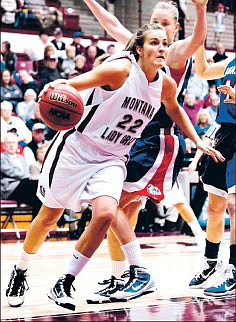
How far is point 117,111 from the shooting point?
13.0 ft

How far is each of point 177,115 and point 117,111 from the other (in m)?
0.48

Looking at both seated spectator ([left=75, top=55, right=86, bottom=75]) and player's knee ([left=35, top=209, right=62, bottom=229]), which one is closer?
player's knee ([left=35, top=209, right=62, bottom=229])

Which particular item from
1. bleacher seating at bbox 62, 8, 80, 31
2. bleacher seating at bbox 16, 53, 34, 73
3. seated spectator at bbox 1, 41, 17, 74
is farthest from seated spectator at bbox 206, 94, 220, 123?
bleacher seating at bbox 62, 8, 80, 31

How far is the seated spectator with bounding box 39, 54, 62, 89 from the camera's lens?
12.3m

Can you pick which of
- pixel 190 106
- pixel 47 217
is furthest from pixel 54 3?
pixel 47 217

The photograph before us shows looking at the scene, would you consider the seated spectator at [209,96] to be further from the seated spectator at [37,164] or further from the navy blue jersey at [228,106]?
the navy blue jersey at [228,106]

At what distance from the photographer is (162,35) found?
13.3ft

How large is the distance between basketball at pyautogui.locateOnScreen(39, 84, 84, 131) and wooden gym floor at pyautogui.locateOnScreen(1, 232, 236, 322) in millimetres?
991

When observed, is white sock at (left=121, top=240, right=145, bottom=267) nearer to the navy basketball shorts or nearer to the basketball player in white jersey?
the basketball player in white jersey

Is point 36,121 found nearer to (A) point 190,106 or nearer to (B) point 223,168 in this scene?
(A) point 190,106

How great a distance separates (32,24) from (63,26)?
90cm

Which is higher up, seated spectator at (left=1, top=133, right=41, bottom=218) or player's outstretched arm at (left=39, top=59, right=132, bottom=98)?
player's outstretched arm at (left=39, top=59, right=132, bottom=98)

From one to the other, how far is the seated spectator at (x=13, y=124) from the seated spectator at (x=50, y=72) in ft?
5.47

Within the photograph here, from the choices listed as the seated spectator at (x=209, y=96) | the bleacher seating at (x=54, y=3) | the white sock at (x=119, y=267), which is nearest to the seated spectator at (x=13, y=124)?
the seated spectator at (x=209, y=96)
